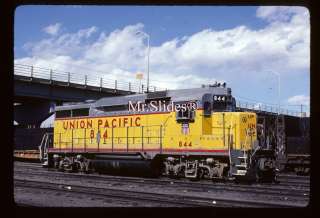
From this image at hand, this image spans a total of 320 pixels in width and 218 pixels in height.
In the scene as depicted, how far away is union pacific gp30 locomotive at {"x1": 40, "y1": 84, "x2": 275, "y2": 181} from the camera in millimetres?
16422

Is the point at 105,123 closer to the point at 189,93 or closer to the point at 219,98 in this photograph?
the point at 189,93

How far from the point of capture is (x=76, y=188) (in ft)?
46.8

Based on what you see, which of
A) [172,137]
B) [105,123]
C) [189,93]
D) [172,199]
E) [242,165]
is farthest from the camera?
[105,123]

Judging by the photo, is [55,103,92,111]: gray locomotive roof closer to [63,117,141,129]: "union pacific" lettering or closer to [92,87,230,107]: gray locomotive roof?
[63,117,141,129]: "union pacific" lettering

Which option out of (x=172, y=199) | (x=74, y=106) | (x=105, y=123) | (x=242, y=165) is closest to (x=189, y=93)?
(x=242, y=165)

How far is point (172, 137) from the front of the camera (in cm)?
1792

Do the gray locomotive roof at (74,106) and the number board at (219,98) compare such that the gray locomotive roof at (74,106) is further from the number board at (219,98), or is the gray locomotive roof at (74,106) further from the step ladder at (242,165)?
the step ladder at (242,165)

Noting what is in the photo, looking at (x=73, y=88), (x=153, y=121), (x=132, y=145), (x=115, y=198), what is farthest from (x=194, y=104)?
(x=73, y=88)

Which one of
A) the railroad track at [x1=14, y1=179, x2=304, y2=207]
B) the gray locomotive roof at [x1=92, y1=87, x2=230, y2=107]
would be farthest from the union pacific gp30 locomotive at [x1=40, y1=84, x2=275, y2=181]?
the railroad track at [x1=14, y1=179, x2=304, y2=207]

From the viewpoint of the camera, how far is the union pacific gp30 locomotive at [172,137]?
53.9 ft

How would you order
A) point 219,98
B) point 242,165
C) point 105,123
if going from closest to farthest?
point 242,165 → point 219,98 → point 105,123

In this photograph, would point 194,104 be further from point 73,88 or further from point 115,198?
point 73,88

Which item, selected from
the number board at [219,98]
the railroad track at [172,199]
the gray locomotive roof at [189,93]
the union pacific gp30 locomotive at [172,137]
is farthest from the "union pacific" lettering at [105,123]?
the railroad track at [172,199]
